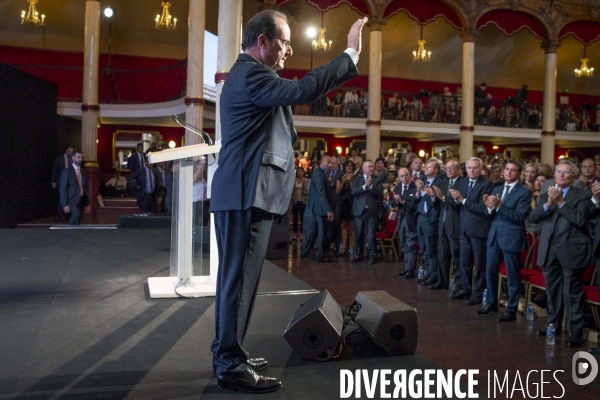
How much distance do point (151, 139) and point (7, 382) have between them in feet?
49.1

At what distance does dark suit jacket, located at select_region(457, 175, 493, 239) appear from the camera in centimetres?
513

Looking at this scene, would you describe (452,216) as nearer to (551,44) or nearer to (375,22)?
(375,22)

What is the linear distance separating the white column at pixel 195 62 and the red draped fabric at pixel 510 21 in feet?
27.7

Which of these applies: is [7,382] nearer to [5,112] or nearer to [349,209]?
[349,209]

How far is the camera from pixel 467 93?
14875 millimetres

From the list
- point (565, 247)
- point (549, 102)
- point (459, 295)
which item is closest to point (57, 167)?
point (459, 295)

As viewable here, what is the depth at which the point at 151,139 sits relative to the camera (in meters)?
16.5

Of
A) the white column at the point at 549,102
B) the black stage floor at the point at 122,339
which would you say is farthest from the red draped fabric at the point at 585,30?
the black stage floor at the point at 122,339

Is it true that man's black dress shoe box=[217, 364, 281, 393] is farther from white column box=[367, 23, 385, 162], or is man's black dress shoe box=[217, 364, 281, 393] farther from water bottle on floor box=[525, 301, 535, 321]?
white column box=[367, 23, 385, 162]

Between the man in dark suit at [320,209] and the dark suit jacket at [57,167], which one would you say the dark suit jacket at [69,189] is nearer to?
the dark suit jacket at [57,167]

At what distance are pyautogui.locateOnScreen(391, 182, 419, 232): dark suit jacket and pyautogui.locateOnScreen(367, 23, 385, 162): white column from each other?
275 inches

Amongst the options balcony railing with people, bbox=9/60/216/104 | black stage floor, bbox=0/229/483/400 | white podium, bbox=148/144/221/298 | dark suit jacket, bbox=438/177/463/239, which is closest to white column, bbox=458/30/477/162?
balcony railing with people, bbox=9/60/216/104

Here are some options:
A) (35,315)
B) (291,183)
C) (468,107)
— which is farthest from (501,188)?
(468,107)

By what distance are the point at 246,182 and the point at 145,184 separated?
8647mm
